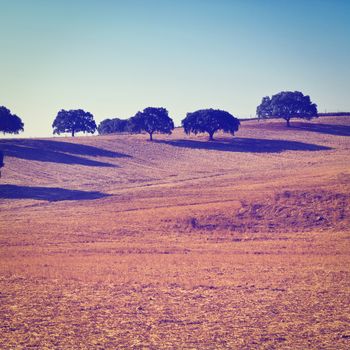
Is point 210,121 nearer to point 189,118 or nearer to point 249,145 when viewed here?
point 189,118

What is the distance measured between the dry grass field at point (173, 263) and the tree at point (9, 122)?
90.1ft

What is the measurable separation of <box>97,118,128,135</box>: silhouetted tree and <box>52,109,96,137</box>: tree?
31.7 metres

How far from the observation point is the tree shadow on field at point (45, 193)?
3344 centimetres

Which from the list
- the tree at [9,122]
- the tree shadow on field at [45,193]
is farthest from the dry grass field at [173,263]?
the tree at [9,122]

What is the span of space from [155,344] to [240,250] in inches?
392

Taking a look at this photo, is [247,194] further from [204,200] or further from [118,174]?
[118,174]

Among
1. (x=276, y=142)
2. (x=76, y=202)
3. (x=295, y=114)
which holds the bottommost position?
(x=76, y=202)

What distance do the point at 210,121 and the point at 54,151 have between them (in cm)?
3087

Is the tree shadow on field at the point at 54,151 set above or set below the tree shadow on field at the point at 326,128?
below

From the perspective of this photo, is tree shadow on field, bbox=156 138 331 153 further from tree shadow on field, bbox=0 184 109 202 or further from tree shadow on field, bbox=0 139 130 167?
tree shadow on field, bbox=0 184 109 202

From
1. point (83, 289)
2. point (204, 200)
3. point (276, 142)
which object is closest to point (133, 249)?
point (83, 289)

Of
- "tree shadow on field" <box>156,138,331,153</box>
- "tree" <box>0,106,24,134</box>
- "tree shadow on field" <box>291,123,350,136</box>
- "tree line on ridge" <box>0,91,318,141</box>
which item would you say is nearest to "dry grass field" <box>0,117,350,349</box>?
"tree shadow on field" <box>156,138,331,153</box>

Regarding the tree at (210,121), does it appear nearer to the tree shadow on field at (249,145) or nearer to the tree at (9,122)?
the tree shadow on field at (249,145)

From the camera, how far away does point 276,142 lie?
72375 millimetres
